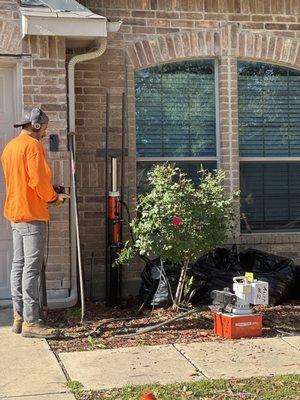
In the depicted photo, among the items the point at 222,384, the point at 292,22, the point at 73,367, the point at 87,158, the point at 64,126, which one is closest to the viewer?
the point at 222,384

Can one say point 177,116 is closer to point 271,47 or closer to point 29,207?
point 271,47

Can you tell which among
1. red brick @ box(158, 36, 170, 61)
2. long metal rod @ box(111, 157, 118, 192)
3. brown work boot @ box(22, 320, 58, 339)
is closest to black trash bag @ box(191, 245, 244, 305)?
long metal rod @ box(111, 157, 118, 192)

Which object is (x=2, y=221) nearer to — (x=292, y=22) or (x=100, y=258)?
(x=100, y=258)

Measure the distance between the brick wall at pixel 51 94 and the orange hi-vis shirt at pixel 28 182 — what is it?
3.11ft

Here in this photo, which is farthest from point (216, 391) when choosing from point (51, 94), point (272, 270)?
point (51, 94)

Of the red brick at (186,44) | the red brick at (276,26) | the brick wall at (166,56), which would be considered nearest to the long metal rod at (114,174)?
the brick wall at (166,56)

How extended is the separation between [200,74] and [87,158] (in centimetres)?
178

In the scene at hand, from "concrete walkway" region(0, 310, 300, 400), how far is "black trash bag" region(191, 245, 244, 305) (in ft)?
4.26

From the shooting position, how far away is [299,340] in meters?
6.13

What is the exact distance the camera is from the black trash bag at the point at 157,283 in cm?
717

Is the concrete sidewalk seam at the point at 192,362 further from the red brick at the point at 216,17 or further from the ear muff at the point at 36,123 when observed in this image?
the red brick at the point at 216,17

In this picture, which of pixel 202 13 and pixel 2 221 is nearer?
pixel 2 221

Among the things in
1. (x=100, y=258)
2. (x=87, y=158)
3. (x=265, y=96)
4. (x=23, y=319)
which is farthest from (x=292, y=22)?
(x=23, y=319)

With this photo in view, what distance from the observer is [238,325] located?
618 cm
